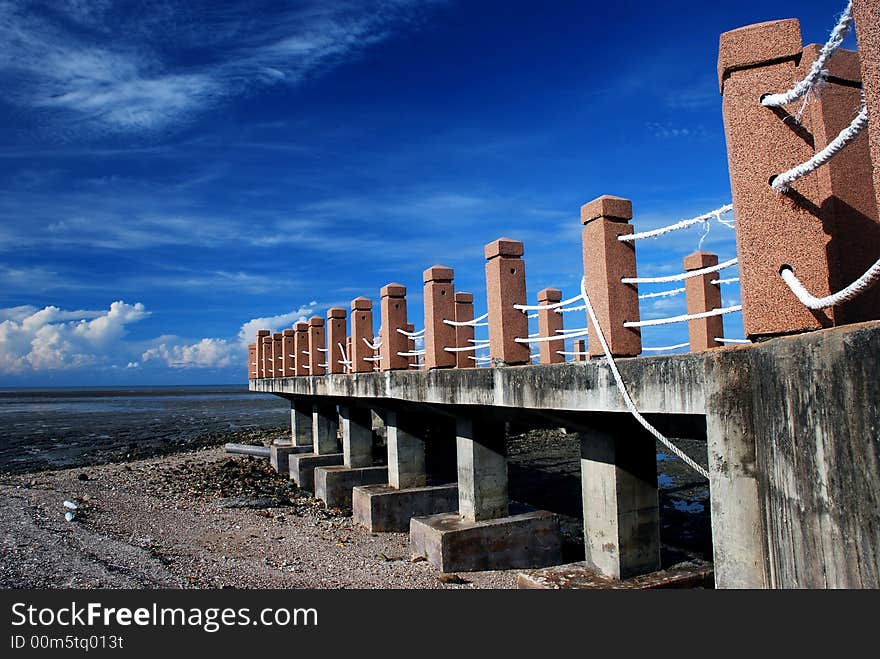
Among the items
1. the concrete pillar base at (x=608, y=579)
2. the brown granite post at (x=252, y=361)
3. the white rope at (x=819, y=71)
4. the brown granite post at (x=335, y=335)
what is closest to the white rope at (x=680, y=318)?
the white rope at (x=819, y=71)

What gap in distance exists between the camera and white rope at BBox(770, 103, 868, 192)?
2.74m

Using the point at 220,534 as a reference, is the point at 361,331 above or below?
above

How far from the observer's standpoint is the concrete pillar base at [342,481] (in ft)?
48.0

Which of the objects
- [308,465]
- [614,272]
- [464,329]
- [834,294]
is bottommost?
[308,465]

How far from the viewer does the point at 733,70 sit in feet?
12.0

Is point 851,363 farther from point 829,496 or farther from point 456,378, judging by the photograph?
point 456,378

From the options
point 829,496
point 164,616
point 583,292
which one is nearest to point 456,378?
point 583,292

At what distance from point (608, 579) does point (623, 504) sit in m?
0.81

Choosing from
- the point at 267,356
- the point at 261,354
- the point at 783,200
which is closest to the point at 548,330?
the point at 783,200

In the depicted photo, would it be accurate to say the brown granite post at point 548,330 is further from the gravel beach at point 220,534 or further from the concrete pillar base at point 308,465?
the concrete pillar base at point 308,465

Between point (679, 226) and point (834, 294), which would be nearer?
point (834, 294)

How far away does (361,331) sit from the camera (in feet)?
41.0

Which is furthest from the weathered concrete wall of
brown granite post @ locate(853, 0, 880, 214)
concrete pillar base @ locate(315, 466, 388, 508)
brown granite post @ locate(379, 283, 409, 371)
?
concrete pillar base @ locate(315, 466, 388, 508)

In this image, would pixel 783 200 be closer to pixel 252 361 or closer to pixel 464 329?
pixel 464 329
